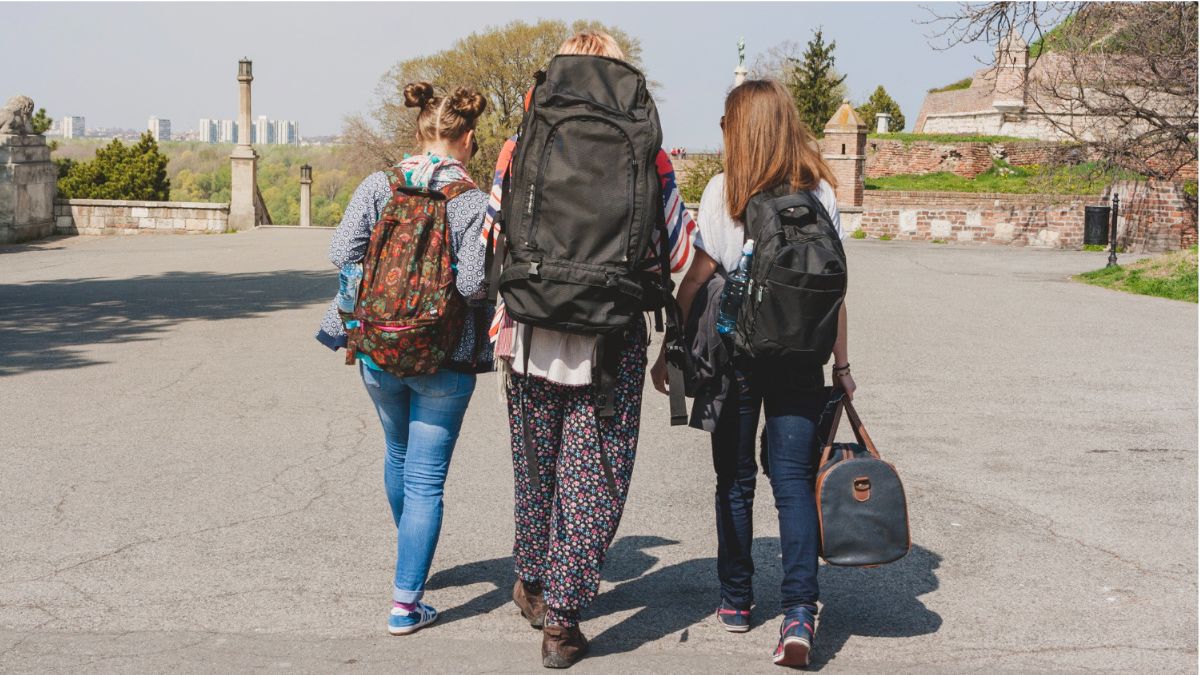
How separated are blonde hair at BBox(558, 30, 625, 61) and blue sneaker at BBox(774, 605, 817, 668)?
5.87ft

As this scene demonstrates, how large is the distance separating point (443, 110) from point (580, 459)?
1.23 meters

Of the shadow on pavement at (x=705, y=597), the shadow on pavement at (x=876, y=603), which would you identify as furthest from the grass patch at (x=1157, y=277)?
the shadow on pavement at (x=705, y=597)

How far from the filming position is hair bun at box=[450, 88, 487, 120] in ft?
13.4

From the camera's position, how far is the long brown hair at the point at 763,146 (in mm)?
3893

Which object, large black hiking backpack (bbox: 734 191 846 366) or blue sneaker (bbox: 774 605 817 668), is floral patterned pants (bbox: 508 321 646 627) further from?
blue sneaker (bbox: 774 605 817 668)

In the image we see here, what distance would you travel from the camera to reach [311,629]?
4.11 meters

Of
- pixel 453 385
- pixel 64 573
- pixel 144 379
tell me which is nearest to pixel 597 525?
pixel 453 385

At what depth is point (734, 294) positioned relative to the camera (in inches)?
155

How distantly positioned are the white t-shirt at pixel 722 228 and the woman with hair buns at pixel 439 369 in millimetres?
703

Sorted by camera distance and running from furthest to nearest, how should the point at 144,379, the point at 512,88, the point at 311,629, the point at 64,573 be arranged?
the point at 512,88 → the point at 144,379 → the point at 64,573 → the point at 311,629

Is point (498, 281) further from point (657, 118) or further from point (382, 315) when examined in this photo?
point (657, 118)

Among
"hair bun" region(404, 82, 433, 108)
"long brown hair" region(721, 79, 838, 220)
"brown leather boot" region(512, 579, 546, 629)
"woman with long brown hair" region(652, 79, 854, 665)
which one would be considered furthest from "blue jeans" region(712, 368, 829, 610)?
"hair bun" region(404, 82, 433, 108)

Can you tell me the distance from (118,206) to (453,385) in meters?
23.2

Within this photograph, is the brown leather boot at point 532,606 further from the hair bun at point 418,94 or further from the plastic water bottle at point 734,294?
the hair bun at point 418,94
